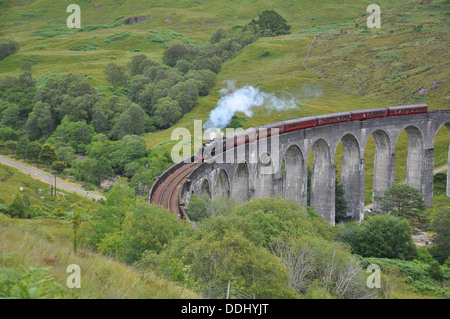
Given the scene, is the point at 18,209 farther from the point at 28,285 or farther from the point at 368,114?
the point at 368,114

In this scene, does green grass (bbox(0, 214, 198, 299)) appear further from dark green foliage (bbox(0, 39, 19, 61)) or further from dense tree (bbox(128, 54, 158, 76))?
dark green foliage (bbox(0, 39, 19, 61))

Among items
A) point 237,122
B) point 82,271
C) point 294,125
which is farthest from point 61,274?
point 237,122

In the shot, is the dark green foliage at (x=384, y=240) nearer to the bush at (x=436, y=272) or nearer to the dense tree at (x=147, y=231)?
the bush at (x=436, y=272)

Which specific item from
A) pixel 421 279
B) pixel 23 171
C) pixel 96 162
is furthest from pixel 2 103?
pixel 421 279

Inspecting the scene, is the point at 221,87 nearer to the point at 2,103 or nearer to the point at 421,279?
the point at 2,103

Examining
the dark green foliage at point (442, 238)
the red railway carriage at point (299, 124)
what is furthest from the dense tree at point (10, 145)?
the dark green foliage at point (442, 238)
